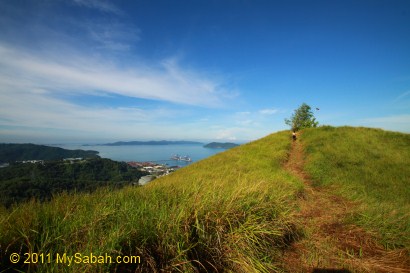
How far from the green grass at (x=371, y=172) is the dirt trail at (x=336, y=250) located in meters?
0.37

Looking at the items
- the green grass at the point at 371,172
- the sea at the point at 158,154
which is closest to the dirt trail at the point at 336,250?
the green grass at the point at 371,172

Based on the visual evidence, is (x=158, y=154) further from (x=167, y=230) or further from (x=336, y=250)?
(x=167, y=230)

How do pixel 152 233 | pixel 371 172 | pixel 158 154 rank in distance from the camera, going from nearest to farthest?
pixel 152 233 → pixel 371 172 → pixel 158 154

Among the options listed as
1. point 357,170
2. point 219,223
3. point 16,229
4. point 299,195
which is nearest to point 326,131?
point 357,170

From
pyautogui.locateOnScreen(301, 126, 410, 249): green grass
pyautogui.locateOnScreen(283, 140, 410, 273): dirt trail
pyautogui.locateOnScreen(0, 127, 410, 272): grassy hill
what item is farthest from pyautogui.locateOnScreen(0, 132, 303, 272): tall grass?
pyautogui.locateOnScreen(301, 126, 410, 249): green grass

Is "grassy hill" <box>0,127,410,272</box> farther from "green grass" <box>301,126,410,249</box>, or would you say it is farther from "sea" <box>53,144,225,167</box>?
"sea" <box>53,144,225,167</box>

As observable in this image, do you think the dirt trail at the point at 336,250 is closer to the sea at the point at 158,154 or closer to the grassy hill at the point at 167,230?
the grassy hill at the point at 167,230

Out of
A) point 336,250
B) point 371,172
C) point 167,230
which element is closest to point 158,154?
point 371,172

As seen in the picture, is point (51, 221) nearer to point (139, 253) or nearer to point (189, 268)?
point (139, 253)

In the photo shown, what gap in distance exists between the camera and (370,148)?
13273 mm

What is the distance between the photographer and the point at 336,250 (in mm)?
4020

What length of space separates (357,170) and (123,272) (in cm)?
1159

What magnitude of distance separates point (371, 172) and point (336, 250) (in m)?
7.96

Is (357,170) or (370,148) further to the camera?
(370,148)
